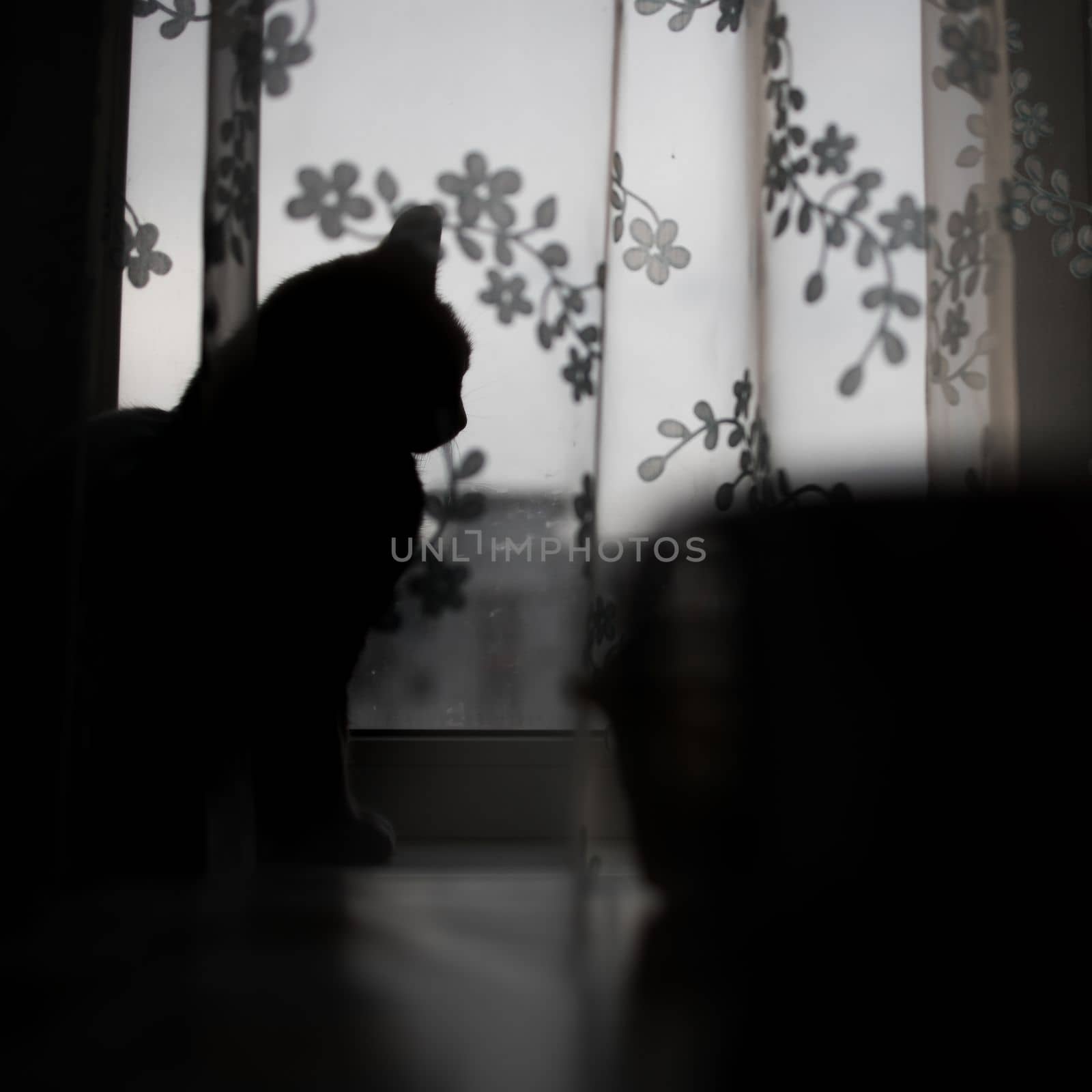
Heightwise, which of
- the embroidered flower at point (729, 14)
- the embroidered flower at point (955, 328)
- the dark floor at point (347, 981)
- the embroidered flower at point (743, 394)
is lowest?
the dark floor at point (347, 981)

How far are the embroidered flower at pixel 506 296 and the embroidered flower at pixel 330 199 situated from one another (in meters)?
0.11

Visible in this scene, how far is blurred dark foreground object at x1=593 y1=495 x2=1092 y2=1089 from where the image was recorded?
50 cm

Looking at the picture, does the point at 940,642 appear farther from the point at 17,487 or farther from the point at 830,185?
the point at 17,487

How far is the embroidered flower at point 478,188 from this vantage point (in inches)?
26.8

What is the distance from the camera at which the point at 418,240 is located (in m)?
0.68

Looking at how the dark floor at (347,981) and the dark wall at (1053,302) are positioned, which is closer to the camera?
the dark floor at (347,981)

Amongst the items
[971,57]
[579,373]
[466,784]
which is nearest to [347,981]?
[466,784]

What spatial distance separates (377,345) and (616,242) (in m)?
0.21

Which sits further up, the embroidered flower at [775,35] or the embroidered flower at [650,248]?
the embroidered flower at [775,35]

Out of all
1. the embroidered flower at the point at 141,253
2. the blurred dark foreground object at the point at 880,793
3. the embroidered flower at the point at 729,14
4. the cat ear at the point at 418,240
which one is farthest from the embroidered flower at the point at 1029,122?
the embroidered flower at the point at 141,253

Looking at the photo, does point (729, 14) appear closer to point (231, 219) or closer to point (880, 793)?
point (231, 219)

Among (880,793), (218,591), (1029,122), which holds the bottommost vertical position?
(880,793)

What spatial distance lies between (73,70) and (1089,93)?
2.76ft

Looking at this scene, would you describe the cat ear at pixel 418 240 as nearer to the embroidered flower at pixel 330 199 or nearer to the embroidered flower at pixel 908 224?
the embroidered flower at pixel 330 199
